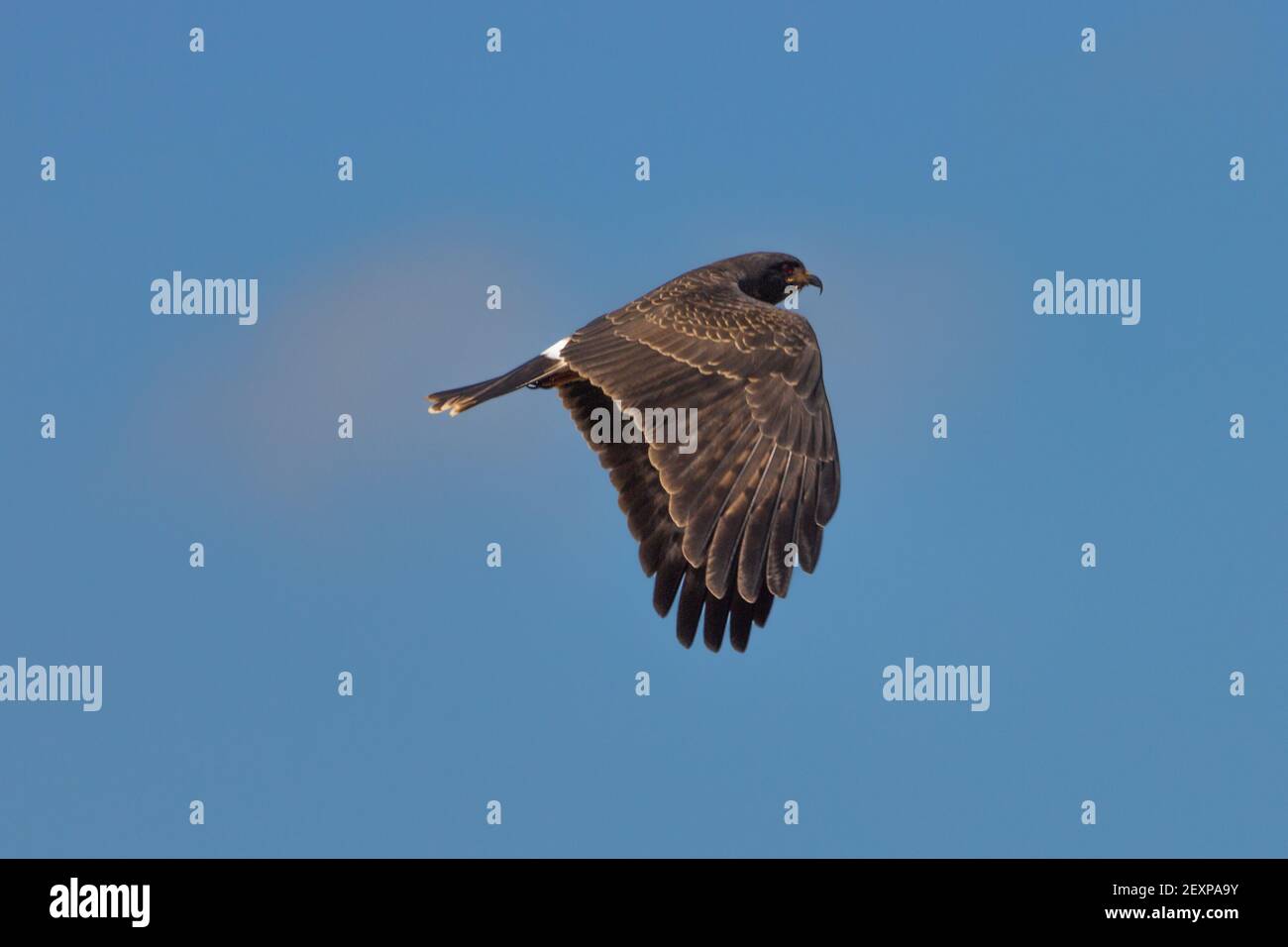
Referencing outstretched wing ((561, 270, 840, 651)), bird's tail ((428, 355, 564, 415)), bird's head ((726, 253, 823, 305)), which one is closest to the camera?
outstretched wing ((561, 270, 840, 651))

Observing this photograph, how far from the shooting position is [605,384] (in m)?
15.6

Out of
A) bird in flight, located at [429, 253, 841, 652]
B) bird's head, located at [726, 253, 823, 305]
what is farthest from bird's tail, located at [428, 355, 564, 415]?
bird's head, located at [726, 253, 823, 305]

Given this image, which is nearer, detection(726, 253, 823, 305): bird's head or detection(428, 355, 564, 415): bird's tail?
detection(428, 355, 564, 415): bird's tail

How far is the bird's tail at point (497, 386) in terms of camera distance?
1627 centimetres

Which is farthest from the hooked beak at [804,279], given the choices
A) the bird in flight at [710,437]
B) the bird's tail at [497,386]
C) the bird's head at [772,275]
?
the bird's tail at [497,386]

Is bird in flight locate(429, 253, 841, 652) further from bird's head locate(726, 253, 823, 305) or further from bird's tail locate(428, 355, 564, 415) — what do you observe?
bird's head locate(726, 253, 823, 305)

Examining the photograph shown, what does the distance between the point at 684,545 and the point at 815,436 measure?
1285 mm

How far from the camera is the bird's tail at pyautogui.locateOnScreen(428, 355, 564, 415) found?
16.3 meters

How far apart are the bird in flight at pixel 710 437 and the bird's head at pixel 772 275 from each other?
1.74 m

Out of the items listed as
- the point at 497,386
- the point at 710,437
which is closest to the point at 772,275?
the point at 497,386

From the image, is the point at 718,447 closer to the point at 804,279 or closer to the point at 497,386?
the point at 497,386

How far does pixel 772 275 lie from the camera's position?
761 inches

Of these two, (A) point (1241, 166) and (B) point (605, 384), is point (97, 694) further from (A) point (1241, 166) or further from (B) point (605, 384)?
(A) point (1241, 166)

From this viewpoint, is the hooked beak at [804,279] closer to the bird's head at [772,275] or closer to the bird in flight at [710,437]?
the bird's head at [772,275]
